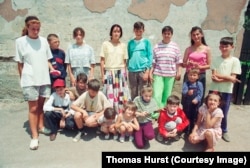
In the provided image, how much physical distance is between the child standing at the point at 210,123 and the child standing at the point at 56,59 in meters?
1.86

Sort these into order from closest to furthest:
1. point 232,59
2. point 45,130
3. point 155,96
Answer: point 232,59
point 45,130
point 155,96

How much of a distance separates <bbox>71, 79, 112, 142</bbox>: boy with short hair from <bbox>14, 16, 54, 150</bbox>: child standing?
0.43m

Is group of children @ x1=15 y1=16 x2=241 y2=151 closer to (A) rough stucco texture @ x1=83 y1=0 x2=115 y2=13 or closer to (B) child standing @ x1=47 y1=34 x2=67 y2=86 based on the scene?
(B) child standing @ x1=47 y1=34 x2=67 y2=86

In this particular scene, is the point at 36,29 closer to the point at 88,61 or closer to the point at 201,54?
the point at 88,61

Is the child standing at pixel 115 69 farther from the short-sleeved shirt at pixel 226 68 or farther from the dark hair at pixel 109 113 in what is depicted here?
the short-sleeved shirt at pixel 226 68

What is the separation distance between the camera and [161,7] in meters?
4.73

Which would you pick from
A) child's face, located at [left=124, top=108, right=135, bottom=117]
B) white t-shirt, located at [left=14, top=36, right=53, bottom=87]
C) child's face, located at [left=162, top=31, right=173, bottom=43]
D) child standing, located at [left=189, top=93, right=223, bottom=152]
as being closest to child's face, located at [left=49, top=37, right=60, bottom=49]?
white t-shirt, located at [left=14, top=36, right=53, bottom=87]

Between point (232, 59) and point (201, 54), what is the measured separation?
386mm

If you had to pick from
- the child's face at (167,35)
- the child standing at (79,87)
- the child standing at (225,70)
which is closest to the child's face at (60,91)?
the child standing at (79,87)

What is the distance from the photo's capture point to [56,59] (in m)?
3.82

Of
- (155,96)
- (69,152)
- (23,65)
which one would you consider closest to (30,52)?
(23,65)

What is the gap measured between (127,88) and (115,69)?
355 millimetres

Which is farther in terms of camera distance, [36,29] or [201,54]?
[201,54]

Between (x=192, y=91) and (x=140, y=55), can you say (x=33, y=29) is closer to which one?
(x=140, y=55)
